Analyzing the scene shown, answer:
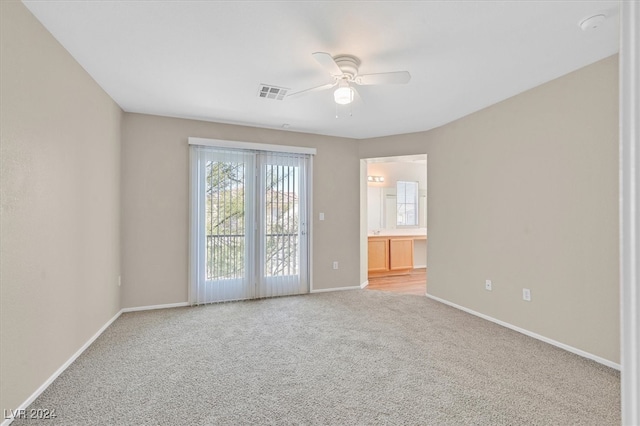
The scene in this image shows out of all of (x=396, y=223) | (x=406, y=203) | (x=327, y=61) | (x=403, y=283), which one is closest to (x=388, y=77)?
(x=327, y=61)

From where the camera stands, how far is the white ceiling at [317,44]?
81.0 inches

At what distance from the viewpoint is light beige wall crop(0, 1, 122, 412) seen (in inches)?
74.6

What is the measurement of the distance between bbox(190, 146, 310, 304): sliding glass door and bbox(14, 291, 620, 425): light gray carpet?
0.83 meters

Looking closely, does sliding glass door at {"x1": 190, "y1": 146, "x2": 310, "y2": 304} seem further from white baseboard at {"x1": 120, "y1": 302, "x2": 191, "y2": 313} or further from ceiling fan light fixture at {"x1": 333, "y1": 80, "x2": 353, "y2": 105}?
ceiling fan light fixture at {"x1": 333, "y1": 80, "x2": 353, "y2": 105}

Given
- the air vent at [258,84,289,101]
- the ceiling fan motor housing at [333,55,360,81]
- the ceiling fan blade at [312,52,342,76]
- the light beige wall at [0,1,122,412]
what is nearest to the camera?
the light beige wall at [0,1,122,412]

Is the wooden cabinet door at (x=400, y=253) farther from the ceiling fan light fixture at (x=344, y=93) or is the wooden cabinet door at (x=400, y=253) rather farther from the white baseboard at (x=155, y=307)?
the ceiling fan light fixture at (x=344, y=93)

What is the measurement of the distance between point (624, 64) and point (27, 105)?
283cm

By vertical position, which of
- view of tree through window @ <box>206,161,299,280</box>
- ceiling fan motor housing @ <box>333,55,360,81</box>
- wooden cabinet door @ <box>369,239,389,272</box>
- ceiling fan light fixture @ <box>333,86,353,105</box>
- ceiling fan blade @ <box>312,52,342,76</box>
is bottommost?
wooden cabinet door @ <box>369,239,389,272</box>

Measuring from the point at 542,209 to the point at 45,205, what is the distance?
419cm

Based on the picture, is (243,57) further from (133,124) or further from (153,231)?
(153,231)

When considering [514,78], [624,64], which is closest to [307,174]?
[514,78]

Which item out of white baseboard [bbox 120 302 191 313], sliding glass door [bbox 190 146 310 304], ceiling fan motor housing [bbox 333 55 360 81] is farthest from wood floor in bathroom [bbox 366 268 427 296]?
ceiling fan motor housing [bbox 333 55 360 81]

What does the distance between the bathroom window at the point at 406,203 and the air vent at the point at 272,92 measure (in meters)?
4.32

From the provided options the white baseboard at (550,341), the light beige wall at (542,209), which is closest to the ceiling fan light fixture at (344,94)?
the light beige wall at (542,209)
